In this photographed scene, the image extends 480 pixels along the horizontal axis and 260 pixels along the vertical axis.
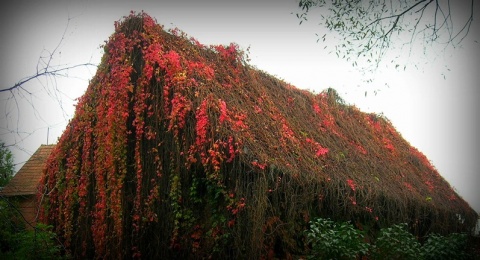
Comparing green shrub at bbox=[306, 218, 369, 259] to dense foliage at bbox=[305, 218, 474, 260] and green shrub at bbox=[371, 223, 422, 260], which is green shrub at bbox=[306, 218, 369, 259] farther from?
green shrub at bbox=[371, 223, 422, 260]

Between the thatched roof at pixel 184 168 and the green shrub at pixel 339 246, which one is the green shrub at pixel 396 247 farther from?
the thatched roof at pixel 184 168

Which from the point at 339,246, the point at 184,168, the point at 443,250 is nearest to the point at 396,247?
the point at 443,250

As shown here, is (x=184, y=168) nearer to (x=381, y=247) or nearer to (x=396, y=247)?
(x=381, y=247)

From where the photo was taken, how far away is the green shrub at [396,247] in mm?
5898

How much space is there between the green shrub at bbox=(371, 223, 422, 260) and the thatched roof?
1649 millimetres

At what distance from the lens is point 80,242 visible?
7836 mm

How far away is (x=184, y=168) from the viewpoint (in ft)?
24.2

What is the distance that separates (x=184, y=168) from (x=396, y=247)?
14.7 feet

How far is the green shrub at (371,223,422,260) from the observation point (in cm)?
590

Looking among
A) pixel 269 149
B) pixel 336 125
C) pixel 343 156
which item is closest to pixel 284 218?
pixel 269 149

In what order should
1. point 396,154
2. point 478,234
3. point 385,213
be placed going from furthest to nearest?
point 478,234 < point 396,154 < point 385,213

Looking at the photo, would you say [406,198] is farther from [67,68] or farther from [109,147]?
[67,68]

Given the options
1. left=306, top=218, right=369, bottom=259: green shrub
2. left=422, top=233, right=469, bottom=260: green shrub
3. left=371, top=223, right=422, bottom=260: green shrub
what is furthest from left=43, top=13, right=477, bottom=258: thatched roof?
left=422, top=233, right=469, bottom=260: green shrub

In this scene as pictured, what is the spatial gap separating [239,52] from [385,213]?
6.30 m
